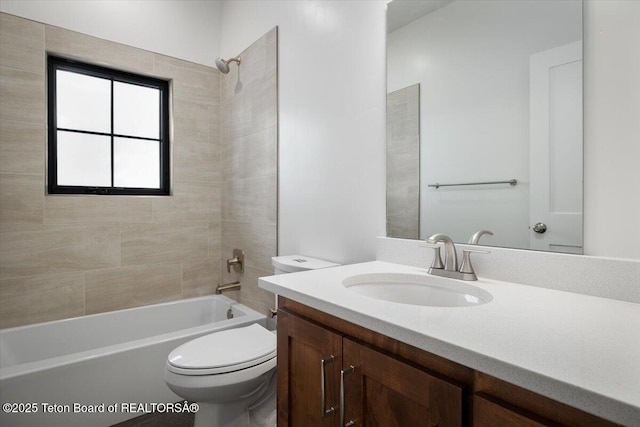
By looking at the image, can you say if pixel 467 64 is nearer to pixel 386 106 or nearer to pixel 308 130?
pixel 386 106

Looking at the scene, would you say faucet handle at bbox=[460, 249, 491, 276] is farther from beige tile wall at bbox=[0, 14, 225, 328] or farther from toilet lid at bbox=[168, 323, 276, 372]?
beige tile wall at bbox=[0, 14, 225, 328]

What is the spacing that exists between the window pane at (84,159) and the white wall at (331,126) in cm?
128

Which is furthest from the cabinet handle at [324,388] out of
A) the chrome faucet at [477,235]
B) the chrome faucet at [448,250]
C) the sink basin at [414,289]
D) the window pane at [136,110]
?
the window pane at [136,110]

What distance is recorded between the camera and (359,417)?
78cm

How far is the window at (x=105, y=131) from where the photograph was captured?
85.7 inches

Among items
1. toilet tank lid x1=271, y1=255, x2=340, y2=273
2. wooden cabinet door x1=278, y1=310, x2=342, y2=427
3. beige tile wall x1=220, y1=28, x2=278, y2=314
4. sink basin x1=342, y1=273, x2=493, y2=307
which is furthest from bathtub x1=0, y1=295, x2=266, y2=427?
sink basin x1=342, y1=273, x2=493, y2=307

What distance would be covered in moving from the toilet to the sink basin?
441 millimetres

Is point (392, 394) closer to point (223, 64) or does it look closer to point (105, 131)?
point (223, 64)

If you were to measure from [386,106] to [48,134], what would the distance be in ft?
6.82

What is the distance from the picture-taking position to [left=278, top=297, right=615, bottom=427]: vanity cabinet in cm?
53

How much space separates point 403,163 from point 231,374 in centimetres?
111

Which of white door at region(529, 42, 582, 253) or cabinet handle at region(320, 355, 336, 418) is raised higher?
white door at region(529, 42, 582, 253)

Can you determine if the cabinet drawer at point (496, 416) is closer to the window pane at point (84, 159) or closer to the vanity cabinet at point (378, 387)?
the vanity cabinet at point (378, 387)

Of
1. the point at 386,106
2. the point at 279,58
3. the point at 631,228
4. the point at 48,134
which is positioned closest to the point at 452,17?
the point at 386,106
